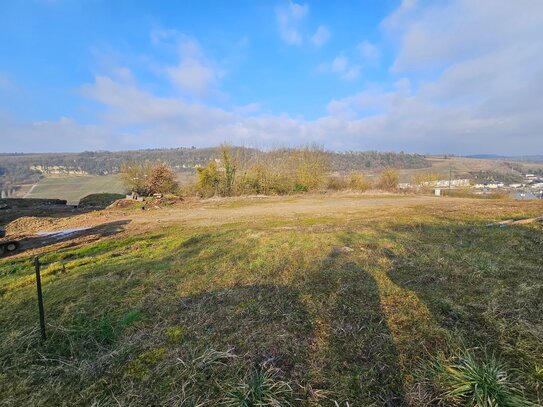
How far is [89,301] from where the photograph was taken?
3.96 m

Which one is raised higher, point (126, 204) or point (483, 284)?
point (483, 284)

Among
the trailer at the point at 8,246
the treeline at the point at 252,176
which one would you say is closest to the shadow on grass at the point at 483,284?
the trailer at the point at 8,246

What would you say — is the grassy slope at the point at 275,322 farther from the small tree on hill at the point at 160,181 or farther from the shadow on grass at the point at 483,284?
the small tree on hill at the point at 160,181

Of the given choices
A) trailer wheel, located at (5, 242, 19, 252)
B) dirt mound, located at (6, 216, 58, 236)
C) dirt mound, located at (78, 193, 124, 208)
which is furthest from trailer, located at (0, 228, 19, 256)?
dirt mound, located at (78, 193, 124, 208)

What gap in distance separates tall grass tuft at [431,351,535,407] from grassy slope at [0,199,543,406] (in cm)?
16

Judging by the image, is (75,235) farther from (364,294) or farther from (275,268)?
(364,294)

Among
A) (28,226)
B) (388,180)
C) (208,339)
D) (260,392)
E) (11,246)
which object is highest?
(260,392)

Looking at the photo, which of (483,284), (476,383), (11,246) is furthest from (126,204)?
(476,383)

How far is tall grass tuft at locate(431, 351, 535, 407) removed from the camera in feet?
5.96

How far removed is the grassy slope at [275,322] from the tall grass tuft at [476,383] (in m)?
0.16

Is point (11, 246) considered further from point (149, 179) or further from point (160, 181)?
point (149, 179)

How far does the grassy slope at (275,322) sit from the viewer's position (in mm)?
2240

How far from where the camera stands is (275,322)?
3.13m

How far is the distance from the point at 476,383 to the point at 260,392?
1.57 m
